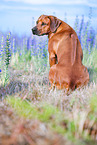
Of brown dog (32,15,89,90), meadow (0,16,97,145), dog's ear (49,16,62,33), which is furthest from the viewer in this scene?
dog's ear (49,16,62,33)

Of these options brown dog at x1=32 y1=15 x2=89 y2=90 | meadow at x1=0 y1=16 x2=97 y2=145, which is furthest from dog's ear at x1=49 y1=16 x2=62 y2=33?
meadow at x1=0 y1=16 x2=97 y2=145

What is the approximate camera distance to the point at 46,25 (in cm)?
360

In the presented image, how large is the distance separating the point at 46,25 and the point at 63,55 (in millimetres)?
700

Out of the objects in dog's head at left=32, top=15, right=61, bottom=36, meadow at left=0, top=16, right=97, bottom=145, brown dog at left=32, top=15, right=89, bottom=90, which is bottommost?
meadow at left=0, top=16, right=97, bottom=145

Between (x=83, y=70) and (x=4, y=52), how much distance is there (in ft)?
5.26

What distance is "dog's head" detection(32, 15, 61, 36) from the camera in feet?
11.6

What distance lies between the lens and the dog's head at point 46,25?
139 inches

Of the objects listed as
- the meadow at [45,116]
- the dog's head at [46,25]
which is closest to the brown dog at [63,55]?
the dog's head at [46,25]

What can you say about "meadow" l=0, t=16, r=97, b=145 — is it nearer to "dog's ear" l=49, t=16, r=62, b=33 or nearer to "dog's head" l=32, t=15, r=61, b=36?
"dog's head" l=32, t=15, r=61, b=36

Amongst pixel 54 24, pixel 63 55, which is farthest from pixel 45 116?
pixel 54 24

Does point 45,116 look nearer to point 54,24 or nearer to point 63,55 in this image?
point 63,55

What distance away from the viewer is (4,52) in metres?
3.83

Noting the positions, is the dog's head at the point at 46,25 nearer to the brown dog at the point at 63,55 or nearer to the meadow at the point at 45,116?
the brown dog at the point at 63,55

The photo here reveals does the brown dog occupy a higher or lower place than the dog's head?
lower
